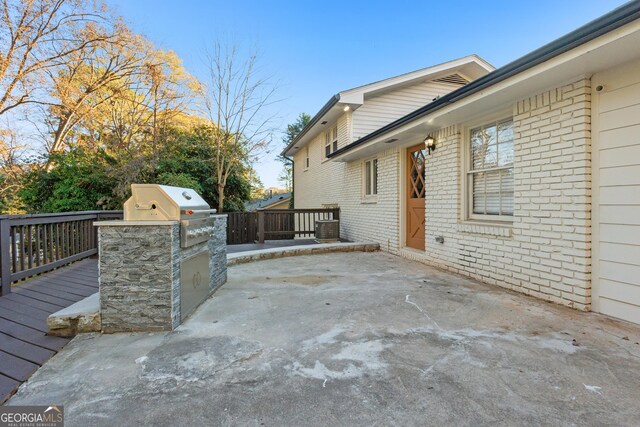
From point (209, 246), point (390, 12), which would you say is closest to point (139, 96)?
point (390, 12)

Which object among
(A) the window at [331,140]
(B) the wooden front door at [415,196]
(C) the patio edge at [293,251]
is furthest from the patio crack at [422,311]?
(A) the window at [331,140]

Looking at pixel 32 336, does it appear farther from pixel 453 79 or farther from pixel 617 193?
pixel 453 79

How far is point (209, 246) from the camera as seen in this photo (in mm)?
3826

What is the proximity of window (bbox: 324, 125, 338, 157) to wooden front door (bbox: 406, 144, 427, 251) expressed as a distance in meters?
4.33

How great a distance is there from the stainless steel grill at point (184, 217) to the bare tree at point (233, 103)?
7329 millimetres

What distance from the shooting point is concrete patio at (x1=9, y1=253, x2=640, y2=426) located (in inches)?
66.1

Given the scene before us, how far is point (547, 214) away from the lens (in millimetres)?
3646

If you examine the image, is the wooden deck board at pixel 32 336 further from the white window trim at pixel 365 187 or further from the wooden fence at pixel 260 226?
the white window trim at pixel 365 187

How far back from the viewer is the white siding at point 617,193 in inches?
113

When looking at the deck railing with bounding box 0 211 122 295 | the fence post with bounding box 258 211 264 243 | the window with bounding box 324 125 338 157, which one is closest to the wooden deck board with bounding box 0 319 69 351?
the deck railing with bounding box 0 211 122 295

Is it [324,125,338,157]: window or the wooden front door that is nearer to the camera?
the wooden front door

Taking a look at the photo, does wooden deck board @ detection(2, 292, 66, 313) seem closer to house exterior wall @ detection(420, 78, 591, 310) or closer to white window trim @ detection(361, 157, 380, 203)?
house exterior wall @ detection(420, 78, 591, 310)

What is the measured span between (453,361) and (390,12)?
12.3 meters

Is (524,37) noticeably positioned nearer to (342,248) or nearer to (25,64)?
(342,248)
